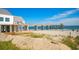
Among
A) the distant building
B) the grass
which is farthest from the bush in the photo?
the distant building

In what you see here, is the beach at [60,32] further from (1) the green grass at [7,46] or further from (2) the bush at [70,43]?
(1) the green grass at [7,46]

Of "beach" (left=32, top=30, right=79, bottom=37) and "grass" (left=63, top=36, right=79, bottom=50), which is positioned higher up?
"beach" (left=32, top=30, right=79, bottom=37)

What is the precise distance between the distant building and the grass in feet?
2.00

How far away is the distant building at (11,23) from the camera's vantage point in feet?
9.74

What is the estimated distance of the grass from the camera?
117 inches

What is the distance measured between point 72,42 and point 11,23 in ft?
2.96

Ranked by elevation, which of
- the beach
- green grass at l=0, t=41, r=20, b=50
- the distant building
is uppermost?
the distant building

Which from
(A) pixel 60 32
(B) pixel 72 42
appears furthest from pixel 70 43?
(A) pixel 60 32

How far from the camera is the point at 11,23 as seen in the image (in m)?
3.02

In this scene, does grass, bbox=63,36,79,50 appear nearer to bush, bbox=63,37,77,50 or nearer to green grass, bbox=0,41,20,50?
bush, bbox=63,37,77,50

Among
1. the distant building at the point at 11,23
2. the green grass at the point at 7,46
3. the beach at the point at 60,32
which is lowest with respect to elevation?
the green grass at the point at 7,46

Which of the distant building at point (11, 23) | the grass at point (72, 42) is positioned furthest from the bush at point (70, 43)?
the distant building at point (11, 23)

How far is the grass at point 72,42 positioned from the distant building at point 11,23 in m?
0.61
